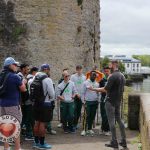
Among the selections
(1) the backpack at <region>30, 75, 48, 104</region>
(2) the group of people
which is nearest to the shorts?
(2) the group of people

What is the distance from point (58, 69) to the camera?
15297 millimetres

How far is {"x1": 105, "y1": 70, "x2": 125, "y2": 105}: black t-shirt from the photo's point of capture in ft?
34.5

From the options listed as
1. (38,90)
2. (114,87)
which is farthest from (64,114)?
(114,87)

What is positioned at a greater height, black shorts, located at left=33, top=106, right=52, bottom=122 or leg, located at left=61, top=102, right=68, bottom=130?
black shorts, located at left=33, top=106, right=52, bottom=122

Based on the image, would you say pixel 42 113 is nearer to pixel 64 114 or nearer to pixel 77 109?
pixel 64 114

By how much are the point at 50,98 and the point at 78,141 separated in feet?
5.39

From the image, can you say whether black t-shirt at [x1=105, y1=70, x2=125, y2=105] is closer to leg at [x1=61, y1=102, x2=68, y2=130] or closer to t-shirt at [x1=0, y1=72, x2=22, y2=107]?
t-shirt at [x1=0, y1=72, x2=22, y2=107]

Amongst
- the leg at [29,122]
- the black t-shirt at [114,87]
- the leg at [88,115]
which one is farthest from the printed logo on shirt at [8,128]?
the leg at [88,115]

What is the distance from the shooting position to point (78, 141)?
11.8 m

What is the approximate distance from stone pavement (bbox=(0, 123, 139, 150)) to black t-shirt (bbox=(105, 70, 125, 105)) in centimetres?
119

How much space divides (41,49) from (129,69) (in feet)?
442

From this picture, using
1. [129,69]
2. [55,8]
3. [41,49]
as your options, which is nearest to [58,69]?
[41,49]

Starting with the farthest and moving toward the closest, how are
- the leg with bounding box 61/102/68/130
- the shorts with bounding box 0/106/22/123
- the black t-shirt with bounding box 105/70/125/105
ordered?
1. the leg with bounding box 61/102/68/130
2. the black t-shirt with bounding box 105/70/125/105
3. the shorts with bounding box 0/106/22/123

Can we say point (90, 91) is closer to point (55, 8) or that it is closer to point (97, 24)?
point (55, 8)
